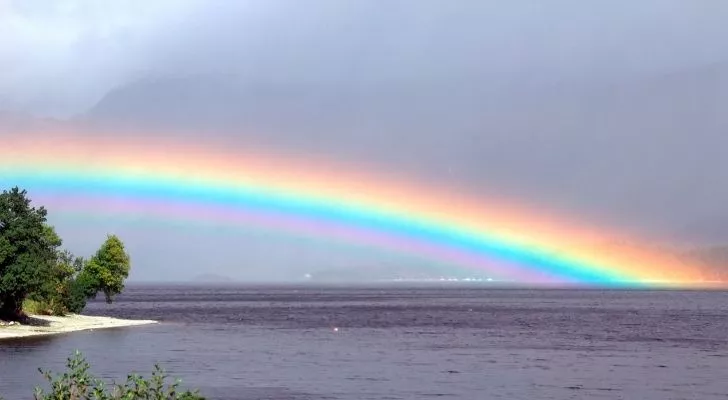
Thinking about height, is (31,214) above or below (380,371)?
above

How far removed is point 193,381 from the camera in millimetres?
59719

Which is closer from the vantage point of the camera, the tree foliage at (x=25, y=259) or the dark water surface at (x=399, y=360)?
the dark water surface at (x=399, y=360)

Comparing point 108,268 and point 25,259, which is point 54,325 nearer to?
point 25,259

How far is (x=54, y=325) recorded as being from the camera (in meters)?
109

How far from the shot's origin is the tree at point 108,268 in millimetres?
136750

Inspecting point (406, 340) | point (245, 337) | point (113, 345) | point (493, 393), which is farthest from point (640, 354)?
point (113, 345)

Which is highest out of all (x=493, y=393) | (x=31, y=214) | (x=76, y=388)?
(x=31, y=214)

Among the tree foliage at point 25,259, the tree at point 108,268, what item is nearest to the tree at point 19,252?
the tree foliage at point 25,259

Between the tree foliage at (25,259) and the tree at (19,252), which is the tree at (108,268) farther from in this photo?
the tree at (19,252)

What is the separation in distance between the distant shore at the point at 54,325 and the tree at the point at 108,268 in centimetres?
1105

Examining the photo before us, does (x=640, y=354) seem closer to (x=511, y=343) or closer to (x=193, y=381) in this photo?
(x=511, y=343)

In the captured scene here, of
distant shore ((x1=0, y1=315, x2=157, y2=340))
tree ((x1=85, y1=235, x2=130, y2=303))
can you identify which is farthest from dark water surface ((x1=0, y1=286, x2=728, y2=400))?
tree ((x1=85, y1=235, x2=130, y2=303))

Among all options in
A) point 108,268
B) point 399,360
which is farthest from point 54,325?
point 399,360

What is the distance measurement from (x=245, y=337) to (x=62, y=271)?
119 ft
